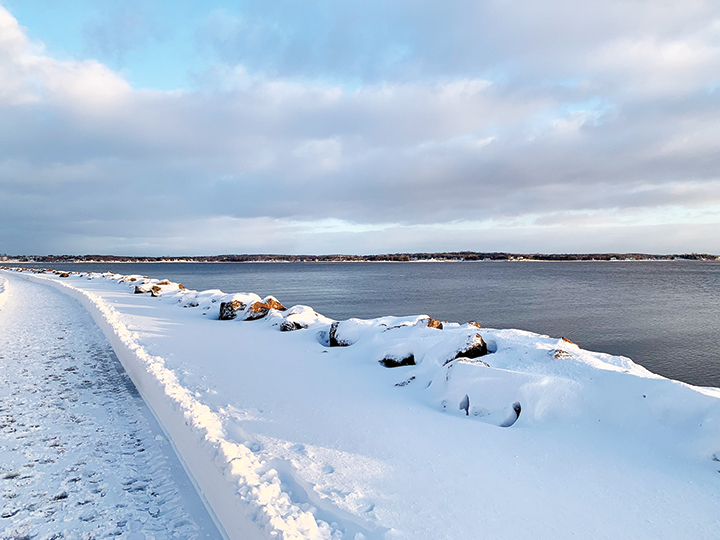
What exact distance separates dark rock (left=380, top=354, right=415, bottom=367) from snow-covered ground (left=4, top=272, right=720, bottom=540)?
0.09 ft

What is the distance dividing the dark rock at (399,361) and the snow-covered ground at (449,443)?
27 millimetres

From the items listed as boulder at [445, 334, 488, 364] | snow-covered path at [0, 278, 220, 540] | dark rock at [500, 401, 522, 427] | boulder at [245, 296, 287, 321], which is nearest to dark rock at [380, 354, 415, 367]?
boulder at [445, 334, 488, 364]

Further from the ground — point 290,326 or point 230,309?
point 230,309

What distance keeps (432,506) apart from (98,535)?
2981 millimetres

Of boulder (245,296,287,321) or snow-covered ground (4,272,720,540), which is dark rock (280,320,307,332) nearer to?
boulder (245,296,287,321)

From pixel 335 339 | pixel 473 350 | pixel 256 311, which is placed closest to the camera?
pixel 473 350

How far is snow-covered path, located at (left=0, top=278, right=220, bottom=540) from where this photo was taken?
3648 mm

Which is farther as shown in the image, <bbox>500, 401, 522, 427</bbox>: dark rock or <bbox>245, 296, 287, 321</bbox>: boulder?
<bbox>245, 296, 287, 321</bbox>: boulder

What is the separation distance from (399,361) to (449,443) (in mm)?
3531

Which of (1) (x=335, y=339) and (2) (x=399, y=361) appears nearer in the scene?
(2) (x=399, y=361)

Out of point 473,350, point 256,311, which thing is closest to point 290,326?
point 256,311

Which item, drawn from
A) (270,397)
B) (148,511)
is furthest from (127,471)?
(270,397)

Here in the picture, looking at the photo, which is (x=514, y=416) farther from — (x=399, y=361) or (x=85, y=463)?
(x=85, y=463)

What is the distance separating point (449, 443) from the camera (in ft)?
16.5
